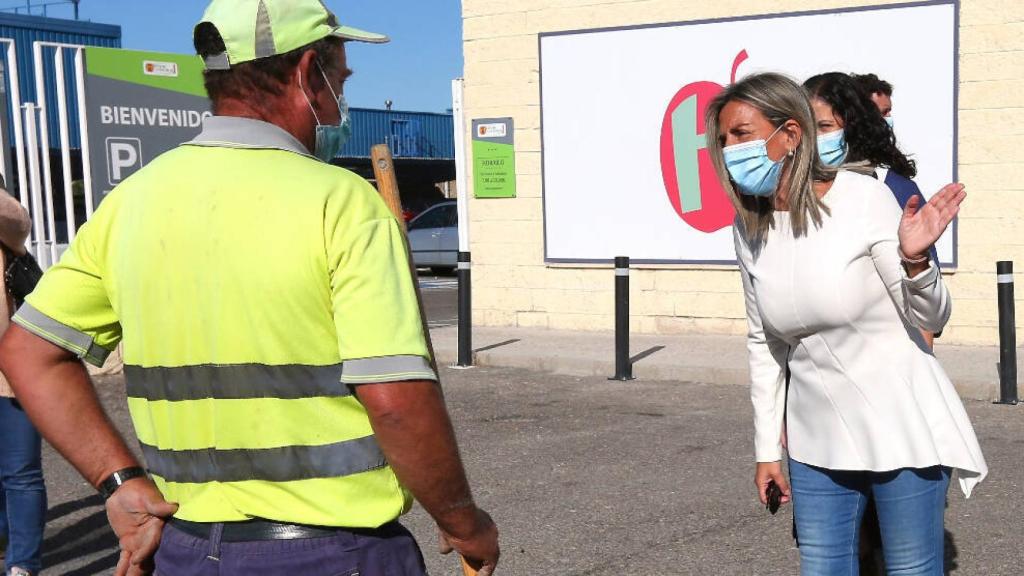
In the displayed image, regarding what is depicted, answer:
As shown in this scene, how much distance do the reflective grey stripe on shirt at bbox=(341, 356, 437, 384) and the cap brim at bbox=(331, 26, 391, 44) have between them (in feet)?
2.06

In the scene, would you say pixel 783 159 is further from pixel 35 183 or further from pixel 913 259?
pixel 35 183

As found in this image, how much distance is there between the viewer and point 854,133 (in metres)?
4.15

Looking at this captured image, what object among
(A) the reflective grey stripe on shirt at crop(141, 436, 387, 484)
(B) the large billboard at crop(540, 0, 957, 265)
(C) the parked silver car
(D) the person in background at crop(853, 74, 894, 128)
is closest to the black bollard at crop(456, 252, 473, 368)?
(B) the large billboard at crop(540, 0, 957, 265)

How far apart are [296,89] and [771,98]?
1.57 metres

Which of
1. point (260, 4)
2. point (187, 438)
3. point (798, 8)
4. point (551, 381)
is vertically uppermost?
point (798, 8)

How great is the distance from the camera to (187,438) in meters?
2.25

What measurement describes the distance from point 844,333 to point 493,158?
35.3 ft

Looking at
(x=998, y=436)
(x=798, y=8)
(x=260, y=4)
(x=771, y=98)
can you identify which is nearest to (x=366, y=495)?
(x=260, y=4)

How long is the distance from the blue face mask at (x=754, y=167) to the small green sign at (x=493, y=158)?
34.0 ft

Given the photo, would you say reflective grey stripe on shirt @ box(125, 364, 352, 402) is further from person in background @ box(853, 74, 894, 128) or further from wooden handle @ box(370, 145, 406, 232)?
person in background @ box(853, 74, 894, 128)

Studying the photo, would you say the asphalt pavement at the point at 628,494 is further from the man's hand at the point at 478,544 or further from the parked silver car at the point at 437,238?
the parked silver car at the point at 437,238

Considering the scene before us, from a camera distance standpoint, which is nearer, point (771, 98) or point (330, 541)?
point (330, 541)

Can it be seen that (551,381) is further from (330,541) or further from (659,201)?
(330,541)

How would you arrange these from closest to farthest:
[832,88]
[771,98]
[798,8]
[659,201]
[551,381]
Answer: [771,98] → [832,88] → [551,381] → [798,8] → [659,201]
